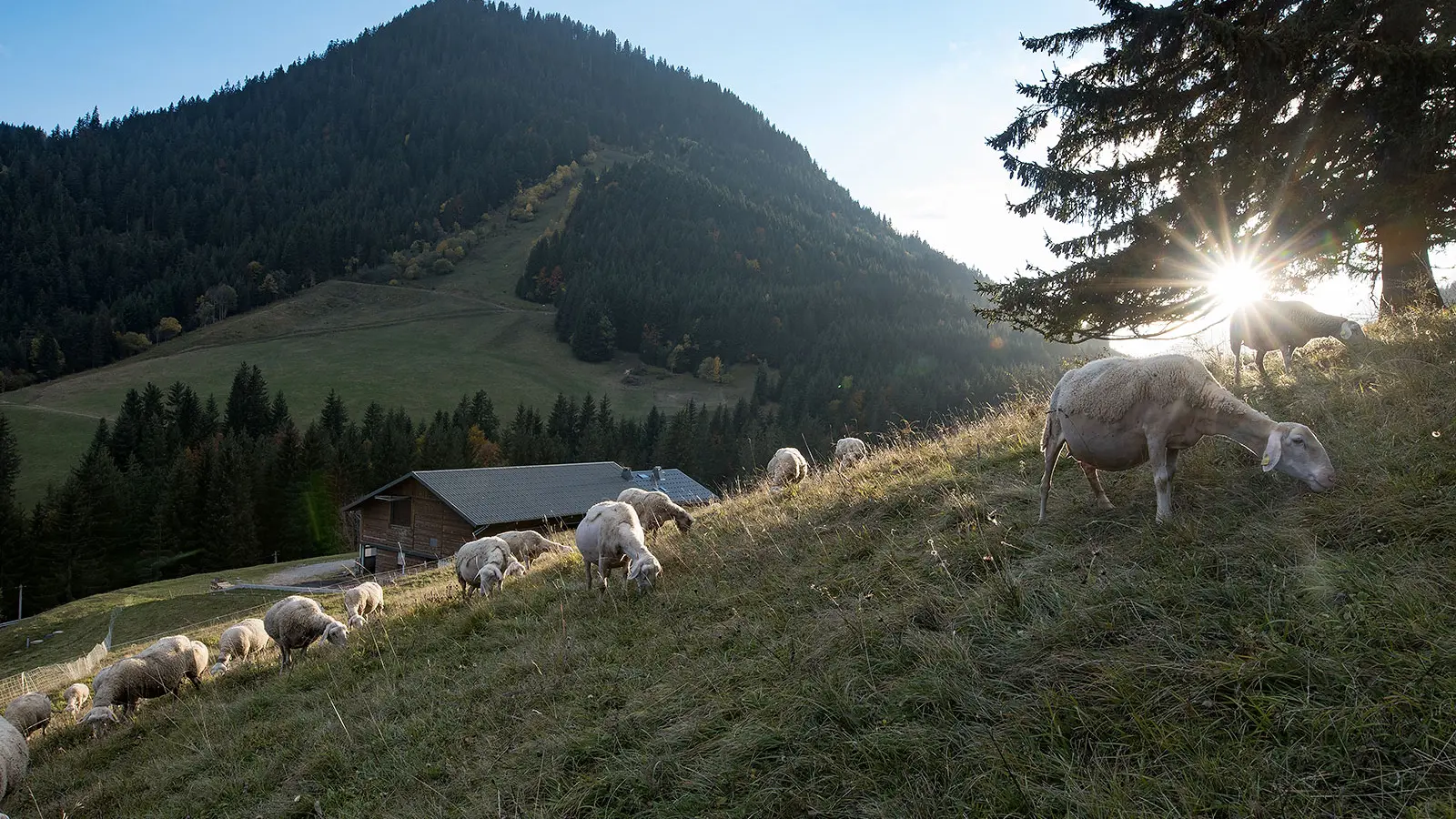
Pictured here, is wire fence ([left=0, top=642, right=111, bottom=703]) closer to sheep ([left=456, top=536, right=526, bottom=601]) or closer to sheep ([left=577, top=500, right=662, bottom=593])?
sheep ([left=456, top=536, right=526, bottom=601])


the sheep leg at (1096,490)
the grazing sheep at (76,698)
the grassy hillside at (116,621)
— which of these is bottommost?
the grassy hillside at (116,621)

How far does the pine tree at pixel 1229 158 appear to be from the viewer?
10.2m

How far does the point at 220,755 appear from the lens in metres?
8.27

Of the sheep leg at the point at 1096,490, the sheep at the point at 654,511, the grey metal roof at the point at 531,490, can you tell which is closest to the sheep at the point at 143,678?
the sheep at the point at 654,511

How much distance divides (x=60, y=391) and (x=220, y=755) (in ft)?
441

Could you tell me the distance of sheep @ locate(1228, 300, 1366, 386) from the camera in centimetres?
1013

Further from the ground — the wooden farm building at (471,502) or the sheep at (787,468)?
the sheep at (787,468)

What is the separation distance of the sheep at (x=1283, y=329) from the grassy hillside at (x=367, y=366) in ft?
329

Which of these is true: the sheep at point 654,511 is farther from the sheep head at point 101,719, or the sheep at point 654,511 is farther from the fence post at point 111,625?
the fence post at point 111,625

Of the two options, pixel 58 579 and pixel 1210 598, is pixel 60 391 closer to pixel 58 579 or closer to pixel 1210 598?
pixel 58 579

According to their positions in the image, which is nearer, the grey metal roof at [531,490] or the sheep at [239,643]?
the sheep at [239,643]

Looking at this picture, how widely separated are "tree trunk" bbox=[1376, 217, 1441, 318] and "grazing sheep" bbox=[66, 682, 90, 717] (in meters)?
28.0

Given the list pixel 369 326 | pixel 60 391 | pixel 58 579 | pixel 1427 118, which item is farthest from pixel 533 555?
pixel 369 326

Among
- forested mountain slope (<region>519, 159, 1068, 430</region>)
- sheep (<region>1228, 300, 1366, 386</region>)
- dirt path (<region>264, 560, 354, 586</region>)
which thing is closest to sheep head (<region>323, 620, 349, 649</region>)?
sheep (<region>1228, 300, 1366, 386</region>)
